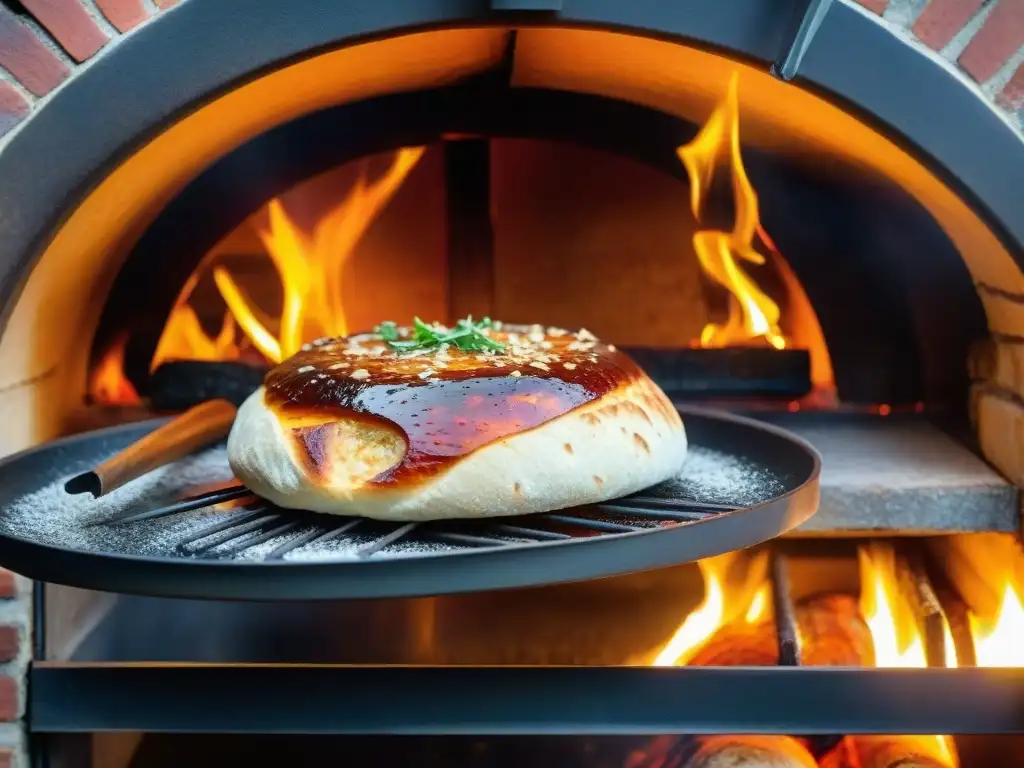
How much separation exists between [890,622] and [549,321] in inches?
36.4

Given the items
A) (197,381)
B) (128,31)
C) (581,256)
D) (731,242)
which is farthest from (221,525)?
(581,256)

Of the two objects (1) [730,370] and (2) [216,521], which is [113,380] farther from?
(1) [730,370]

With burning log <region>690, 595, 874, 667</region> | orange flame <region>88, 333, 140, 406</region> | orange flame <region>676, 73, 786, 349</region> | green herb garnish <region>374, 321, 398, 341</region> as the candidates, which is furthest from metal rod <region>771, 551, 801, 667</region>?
orange flame <region>88, 333, 140, 406</region>

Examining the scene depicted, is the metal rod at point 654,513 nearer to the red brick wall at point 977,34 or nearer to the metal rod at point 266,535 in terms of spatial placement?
the metal rod at point 266,535

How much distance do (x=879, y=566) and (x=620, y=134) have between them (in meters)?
0.97

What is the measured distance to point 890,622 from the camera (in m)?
1.65

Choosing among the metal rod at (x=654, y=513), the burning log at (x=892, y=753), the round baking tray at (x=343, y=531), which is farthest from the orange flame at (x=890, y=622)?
the metal rod at (x=654, y=513)

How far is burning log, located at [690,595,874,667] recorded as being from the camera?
62.1 inches

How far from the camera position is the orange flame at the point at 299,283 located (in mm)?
1819

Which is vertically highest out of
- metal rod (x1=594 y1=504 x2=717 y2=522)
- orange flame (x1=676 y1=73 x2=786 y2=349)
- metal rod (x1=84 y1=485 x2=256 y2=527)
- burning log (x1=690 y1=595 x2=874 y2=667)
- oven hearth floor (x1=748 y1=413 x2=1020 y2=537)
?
orange flame (x1=676 y1=73 x2=786 y2=349)

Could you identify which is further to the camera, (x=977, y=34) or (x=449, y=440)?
(x=977, y=34)

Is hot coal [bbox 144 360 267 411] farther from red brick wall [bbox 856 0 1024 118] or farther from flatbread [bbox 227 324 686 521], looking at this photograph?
red brick wall [bbox 856 0 1024 118]

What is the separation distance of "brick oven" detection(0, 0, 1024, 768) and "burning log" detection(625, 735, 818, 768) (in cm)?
1

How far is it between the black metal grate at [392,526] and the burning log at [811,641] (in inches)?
26.6
